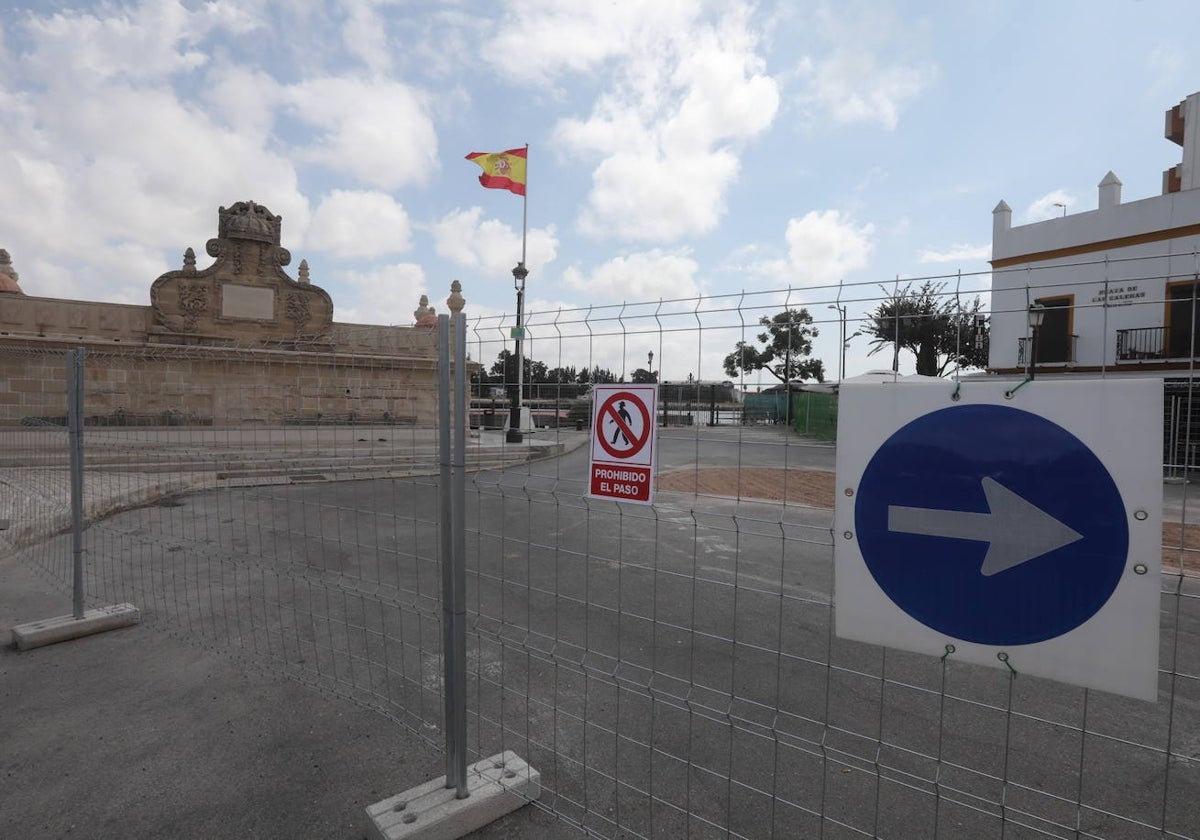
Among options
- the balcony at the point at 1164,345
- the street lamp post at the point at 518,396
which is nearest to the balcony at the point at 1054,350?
the balcony at the point at 1164,345

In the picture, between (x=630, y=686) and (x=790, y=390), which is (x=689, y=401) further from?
(x=630, y=686)

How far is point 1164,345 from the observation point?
2422 mm

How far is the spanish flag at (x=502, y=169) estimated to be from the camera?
21.2 meters

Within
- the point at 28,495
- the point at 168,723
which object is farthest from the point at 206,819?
the point at 28,495

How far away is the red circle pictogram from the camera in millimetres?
2395

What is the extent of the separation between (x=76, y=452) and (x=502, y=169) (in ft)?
62.2

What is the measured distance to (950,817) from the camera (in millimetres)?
2590

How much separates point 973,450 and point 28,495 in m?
11.0

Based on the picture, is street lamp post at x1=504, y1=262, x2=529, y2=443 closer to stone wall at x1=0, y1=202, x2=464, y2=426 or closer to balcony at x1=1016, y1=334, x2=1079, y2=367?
balcony at x1=1016, y1=334, x2=1079, y2=367

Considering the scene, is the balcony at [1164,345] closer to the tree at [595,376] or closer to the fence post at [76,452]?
the tree at [595,376]

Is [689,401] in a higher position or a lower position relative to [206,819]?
higher

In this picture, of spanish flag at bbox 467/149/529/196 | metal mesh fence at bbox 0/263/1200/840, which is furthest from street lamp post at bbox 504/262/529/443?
spanish flag at bbox 467/149/529/196

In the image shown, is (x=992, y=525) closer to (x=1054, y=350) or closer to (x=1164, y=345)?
(x=1054, y=350)

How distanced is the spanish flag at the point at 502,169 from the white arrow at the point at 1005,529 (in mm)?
21446
